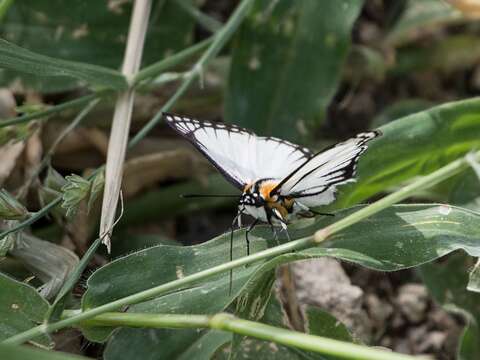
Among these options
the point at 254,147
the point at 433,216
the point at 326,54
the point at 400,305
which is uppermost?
the point at 326,54

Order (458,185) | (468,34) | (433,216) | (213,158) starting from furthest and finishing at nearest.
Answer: (468,34) < (458,185) < (213,158) < (433,216)

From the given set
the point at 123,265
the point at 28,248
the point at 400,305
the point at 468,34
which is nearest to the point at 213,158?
the point at 123,265

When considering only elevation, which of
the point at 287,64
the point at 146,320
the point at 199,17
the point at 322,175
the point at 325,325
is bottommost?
the point at 325,325

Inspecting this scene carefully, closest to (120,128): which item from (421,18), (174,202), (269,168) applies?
(269,168)

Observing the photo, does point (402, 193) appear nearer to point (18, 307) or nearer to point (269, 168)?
point (269, 168)

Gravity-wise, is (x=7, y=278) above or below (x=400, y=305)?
above

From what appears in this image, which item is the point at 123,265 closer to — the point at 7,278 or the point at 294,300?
the point at 7,278
